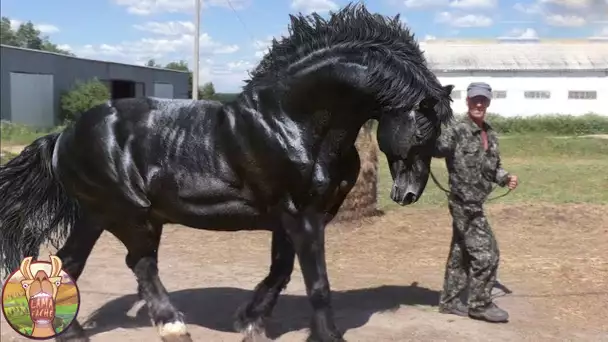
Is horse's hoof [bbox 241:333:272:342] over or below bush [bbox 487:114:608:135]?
below

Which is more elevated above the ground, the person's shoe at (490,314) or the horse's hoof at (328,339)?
the horse's hoof at (328,339)

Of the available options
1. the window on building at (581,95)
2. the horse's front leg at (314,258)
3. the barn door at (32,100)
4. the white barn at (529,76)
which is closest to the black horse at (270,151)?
the horse's front leg at (314,258)

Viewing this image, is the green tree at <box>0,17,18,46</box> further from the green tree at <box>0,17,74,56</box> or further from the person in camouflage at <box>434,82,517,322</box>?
the person in camouflage at <box>434,82,517,322</box>

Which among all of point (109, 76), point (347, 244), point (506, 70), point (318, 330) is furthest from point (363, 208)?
point (109, 76)

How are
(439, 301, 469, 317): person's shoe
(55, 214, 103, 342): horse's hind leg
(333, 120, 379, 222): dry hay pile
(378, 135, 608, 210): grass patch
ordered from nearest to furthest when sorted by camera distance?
1. (55, 214, 103, 342): horse's hind leg
2. (439, 301, 469, 317): person's shoe
3. (333, 120, 379, 222): dry hay pile
4. (378, 135, 608, 210): grass patch

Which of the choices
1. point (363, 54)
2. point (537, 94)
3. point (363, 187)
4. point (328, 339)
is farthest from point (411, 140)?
point (537, 94)

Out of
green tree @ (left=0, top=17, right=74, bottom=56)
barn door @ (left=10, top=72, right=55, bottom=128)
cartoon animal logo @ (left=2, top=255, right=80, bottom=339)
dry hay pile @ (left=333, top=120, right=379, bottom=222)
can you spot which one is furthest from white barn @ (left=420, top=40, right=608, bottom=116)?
green tree @ (left=0, top=17, right=74, bottom=56)

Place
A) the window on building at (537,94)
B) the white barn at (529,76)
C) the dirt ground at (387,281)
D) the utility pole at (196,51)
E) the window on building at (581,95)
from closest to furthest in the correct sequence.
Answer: the dirt ground at (387,281), the utility pole at (196,51), the window on building at (581,95), the white barn at (529,76), the window on building at (537,94)

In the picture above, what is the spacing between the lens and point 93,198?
3943 millimetres

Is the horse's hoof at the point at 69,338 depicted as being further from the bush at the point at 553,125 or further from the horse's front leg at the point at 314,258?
the bush at the point at 553,125

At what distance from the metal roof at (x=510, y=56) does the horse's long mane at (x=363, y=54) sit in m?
28.0

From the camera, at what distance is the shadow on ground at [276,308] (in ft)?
14.8

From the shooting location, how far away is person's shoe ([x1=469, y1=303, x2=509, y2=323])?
4570 mm

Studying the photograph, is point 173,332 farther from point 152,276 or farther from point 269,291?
point 269,291
